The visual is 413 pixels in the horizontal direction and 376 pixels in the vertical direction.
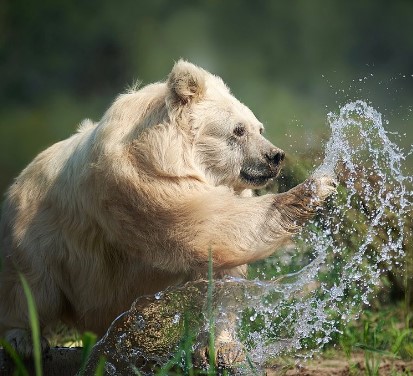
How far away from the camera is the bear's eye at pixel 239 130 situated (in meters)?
4.39

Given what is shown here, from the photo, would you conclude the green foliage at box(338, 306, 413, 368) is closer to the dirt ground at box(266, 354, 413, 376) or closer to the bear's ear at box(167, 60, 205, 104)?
the dirt ground at box(266, 354, 413, 376)

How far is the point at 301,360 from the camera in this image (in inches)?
205

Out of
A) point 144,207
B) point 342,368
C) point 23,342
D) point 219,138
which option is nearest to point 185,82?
point 219,138

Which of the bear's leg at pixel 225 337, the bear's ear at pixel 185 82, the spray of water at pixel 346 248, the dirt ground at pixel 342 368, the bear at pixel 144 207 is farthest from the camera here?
the spray of water at pixel 346 248

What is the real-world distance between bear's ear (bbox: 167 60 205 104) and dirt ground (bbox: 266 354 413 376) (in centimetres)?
156

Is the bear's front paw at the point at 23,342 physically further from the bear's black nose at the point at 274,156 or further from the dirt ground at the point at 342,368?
the bear's black nose at the point at 274,156

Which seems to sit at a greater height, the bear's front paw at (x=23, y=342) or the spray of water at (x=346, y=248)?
the spray of water at (x=346, y=248)

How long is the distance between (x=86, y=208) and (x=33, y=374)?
0.90m

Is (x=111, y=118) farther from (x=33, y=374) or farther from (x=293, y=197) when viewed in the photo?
(x=33, y=374)


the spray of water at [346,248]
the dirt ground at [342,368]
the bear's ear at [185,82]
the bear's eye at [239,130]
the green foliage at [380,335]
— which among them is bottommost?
the dirt ground at [342,368]

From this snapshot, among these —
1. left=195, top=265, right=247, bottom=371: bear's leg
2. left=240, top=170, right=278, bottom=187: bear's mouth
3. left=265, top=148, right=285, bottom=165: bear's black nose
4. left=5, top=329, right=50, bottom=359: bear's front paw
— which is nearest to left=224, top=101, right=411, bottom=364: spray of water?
left=195, top=265, right=247, bottom=371: bear's leg

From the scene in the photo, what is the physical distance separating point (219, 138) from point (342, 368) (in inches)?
64.1

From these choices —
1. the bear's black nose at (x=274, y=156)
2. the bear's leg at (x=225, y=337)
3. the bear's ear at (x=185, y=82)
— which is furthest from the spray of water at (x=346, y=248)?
the bear's ear at (x=185, y=82)

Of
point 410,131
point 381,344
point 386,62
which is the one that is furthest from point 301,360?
point 386,62
